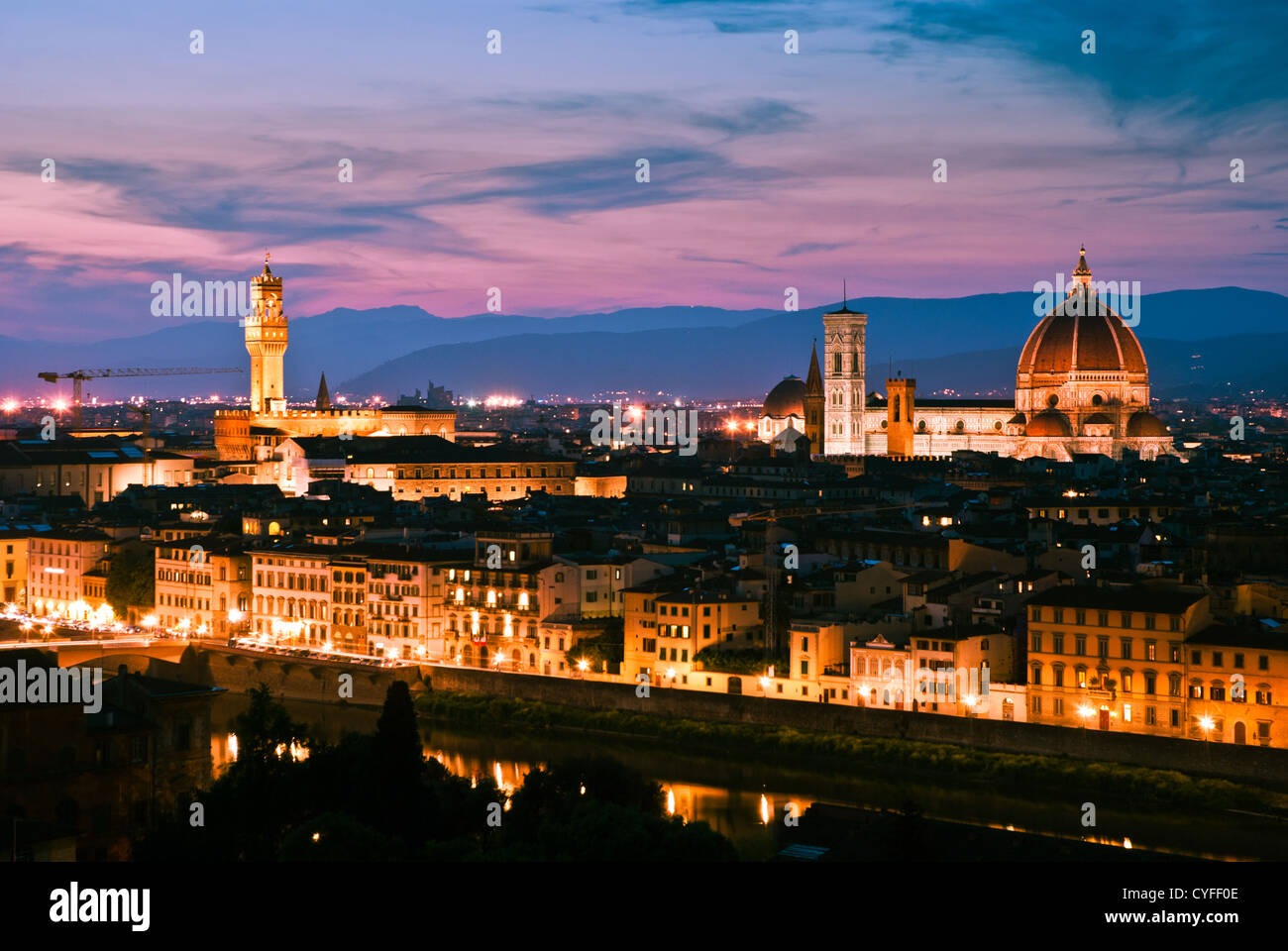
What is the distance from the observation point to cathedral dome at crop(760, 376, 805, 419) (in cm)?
9962

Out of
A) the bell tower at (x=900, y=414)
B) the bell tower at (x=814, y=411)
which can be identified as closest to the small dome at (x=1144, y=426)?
the bell tower at (x=900, y=414)

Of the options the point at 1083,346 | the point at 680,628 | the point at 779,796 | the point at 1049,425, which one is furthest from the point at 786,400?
the point at 779,796

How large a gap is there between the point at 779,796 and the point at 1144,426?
61649mm

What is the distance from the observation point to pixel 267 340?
261 feet

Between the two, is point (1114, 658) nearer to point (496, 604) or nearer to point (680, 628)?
point (680, 628)

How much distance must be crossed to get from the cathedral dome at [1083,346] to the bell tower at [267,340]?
34.7m

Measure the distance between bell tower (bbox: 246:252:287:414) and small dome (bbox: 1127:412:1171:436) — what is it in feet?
121

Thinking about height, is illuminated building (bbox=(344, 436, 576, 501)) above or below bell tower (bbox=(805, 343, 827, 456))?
below

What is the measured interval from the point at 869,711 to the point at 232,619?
1731 cm

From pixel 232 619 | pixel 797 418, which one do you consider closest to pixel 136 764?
pixel 232 619

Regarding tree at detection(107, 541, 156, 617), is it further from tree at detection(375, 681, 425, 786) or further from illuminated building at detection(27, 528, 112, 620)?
tree at detection(375, 681, 425, 786)

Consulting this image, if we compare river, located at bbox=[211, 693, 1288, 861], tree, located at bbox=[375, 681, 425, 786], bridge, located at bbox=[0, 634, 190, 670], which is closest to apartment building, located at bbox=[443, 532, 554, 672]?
river, located at bbox=[211, 693, 1288, 861]
